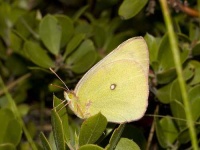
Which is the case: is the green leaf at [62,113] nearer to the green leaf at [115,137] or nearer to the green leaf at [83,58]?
the green leaf at [115,137]

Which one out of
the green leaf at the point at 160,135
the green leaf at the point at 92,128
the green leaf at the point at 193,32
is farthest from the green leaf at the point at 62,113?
the green leaf at the point at 193,32

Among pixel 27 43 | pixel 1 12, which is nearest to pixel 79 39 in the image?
pixel 27 43

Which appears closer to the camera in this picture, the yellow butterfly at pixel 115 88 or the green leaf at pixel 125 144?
the green leaf at pixel 125 144

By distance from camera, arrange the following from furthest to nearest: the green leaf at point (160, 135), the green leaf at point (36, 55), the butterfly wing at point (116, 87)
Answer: the green leaf at point (36, 55), the green leaf at point (160, 135), the butterfly wing at point (116, 87)

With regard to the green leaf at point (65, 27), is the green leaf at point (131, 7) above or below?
above

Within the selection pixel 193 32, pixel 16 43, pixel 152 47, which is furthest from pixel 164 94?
pixel 16 43

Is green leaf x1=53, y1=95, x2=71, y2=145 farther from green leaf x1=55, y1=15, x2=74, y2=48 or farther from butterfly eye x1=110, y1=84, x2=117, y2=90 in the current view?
green leaf x1=55, y1=15, x2=74, y2=48

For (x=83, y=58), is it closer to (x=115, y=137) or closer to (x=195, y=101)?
(x=195, y=101)
